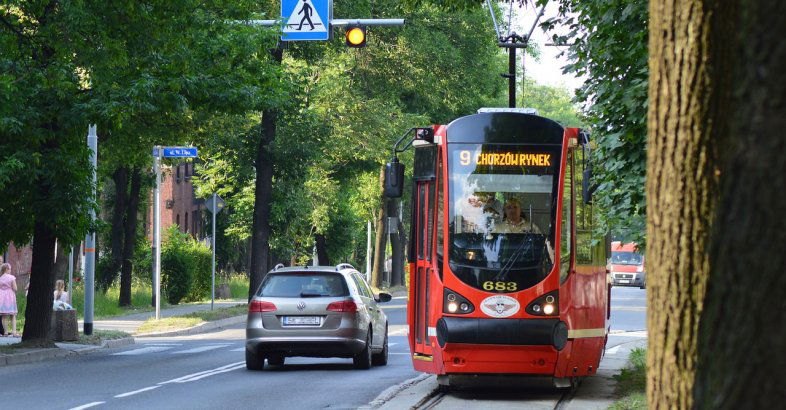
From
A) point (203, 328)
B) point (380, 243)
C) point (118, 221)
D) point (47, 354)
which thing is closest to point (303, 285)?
point (47, 354)

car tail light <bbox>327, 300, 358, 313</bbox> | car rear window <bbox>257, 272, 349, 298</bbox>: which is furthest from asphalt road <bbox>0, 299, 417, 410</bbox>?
car rear window <bbox>257, 272, 349, 298</bbox>

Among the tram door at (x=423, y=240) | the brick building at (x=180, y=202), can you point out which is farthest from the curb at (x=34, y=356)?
the brick building at (x=180, y=202)

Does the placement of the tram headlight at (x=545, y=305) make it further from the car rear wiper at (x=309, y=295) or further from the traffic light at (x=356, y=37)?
the car rear wiper at (x=309, y=295)

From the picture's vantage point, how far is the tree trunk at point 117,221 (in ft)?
140

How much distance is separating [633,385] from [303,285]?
19.3 feet

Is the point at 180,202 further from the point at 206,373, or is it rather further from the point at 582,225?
the point at 582,225

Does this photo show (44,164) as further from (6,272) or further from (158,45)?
(6,272)

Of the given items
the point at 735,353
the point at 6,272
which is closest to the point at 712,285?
the point at 735,353

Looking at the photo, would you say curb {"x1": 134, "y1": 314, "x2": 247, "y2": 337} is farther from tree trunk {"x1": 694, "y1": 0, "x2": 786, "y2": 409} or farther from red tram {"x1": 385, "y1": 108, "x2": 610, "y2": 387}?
tree trunk {"x1": 694, "y1": 0, "x2": 786, "y2": 409}

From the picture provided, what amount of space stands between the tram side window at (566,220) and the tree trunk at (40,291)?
12.2 metres

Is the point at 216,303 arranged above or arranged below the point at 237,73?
below

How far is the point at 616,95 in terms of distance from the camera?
44.7 ft

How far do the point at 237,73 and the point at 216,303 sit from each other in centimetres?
2429

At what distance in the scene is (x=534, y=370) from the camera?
605 inches
